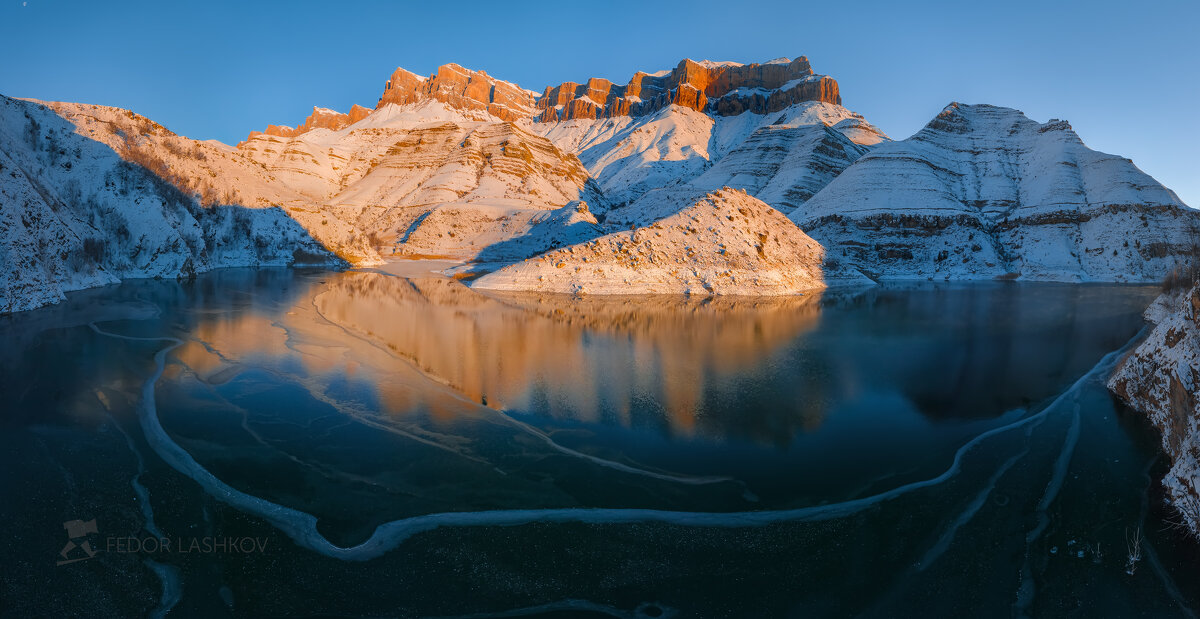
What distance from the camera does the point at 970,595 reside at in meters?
7.11

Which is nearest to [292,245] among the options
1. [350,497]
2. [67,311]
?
[67,311]

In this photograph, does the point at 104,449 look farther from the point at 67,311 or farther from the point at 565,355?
the point at 67,311

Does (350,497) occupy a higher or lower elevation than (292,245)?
lower

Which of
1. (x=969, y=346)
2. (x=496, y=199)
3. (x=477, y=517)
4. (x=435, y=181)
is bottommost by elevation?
(x=477, y=517)

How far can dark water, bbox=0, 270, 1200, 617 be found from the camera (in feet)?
23.1

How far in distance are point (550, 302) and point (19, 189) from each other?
31.5 meters

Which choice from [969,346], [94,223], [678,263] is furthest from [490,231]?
[969,346]

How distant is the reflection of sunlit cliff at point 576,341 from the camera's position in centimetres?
1533

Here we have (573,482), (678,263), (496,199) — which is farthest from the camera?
A: (496,199)

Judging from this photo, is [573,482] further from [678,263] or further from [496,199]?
[496,199]

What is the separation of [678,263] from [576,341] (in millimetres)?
24238

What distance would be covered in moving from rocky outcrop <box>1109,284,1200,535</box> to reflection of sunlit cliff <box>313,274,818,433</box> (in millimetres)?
8639

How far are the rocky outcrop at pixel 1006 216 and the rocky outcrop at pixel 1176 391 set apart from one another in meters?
57.3

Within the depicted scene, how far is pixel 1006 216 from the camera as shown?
87.4 metres
